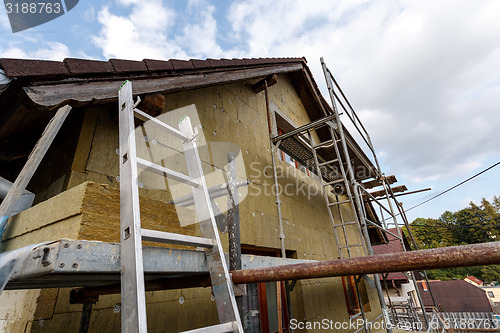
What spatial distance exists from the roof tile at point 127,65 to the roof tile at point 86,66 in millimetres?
65

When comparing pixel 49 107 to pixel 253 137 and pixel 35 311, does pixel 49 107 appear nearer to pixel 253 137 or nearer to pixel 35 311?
pixel 35 311

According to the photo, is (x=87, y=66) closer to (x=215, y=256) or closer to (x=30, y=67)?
(x=30, y=67)

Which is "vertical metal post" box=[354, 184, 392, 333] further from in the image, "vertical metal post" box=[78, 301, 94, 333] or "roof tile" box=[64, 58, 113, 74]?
"roof tile" box=[64, 58, 113, 74]

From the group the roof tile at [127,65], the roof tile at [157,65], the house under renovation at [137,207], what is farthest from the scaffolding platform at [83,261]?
the roof tile at [157,65]

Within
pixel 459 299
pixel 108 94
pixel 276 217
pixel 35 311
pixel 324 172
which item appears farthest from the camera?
pixel 459 299

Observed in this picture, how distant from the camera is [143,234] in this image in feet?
4.28

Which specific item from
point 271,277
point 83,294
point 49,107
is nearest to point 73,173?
point 49,107

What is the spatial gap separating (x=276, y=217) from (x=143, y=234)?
11.9 feet

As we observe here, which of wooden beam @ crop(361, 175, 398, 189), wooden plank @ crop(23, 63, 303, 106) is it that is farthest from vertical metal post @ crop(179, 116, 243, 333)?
wooden beam @ crop(361, 175, 398, 189)

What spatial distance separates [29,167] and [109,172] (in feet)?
3.00

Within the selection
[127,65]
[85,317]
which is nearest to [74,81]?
[127,65]

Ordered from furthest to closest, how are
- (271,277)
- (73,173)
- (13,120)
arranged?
(73,173)
(13,120)
(271,277)

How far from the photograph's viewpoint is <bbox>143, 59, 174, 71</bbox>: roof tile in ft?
8.39

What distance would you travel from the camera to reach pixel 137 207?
55.5 inches
